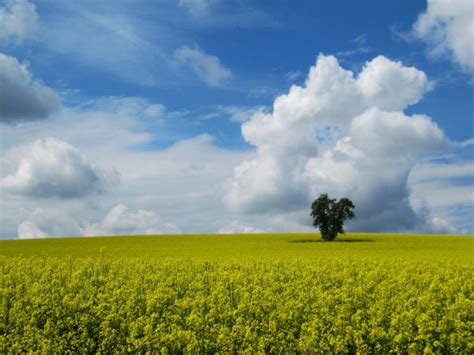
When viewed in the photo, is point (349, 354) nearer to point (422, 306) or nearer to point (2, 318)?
point (422, 306)

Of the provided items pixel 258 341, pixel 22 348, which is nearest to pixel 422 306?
pixel 258 341

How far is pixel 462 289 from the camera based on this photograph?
17.3 metres

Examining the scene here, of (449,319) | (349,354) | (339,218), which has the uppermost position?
(339,218)

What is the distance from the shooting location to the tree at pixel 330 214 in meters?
62.2

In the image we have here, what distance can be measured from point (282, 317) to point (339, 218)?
169 ft

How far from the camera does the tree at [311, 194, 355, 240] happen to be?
204ft

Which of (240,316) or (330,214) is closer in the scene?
(240,316)

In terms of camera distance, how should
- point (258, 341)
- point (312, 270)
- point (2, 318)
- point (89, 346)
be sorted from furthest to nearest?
1. point (312, 270)
2. point (2, 318)
3. point (89, 346)
4. point (258, 341)

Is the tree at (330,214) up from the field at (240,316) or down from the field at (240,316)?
up

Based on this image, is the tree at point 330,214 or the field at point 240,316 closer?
the field at point 240,316

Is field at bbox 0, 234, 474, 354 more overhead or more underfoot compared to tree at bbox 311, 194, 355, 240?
more underfoot

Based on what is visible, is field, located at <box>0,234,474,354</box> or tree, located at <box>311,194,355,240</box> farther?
tree, located at <box>311,194,355,240</box>

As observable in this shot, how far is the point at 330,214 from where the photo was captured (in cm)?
6256

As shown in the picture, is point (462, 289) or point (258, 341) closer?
point (258, 341)
